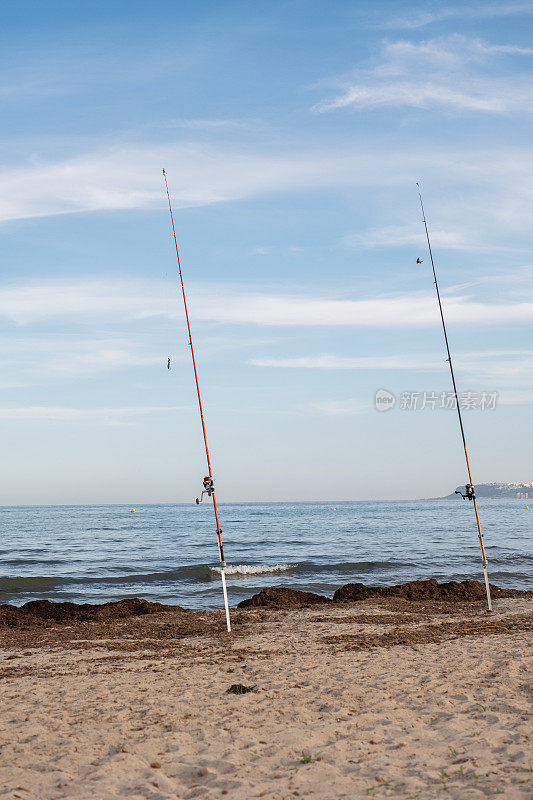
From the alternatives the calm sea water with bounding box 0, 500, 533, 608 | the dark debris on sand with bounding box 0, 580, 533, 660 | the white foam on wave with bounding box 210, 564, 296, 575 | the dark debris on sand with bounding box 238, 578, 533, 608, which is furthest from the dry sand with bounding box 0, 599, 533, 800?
the white foam on wave with bounding box 210, 564, 296, 575

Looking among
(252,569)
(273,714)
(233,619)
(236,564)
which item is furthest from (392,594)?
(236,564)

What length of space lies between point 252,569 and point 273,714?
19399mm

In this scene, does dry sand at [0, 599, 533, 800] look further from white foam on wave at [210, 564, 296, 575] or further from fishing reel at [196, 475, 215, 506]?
white foam on wave at [210, 564, 296, 575]

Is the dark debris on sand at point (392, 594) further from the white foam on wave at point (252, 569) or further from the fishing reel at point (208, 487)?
the white foam on wave at point (252, 569)

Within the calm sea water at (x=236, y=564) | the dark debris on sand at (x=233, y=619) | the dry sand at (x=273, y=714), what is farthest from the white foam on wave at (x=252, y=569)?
the dry sand at (x=273, y=714)

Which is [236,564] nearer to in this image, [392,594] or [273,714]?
[392,594]

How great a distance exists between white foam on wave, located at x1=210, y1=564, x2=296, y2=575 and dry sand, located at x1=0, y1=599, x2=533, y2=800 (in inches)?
533

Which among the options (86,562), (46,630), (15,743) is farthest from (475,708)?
(86,562)

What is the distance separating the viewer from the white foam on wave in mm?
24281

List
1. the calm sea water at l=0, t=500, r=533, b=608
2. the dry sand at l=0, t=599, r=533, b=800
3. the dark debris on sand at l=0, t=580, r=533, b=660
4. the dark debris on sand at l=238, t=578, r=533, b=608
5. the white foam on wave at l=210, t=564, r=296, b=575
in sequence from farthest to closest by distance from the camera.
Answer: the white foam on wave at l=210, t=564, r=296, b=575
the calm sea water at l=0, t=500, r=533, b=608
the dark debris on sand at l=238, t=578, r=533, b=608
the dark debris on sand at l=0, t=580, r=533, b=660
the dry sand at l=0, t=599, r=533, b=800

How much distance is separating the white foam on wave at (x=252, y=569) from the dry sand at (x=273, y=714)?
1353 cm

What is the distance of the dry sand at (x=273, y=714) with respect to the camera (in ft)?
14.7

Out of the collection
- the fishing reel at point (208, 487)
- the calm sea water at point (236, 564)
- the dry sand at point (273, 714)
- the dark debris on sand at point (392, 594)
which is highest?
the fishing reel at point (208, 487)

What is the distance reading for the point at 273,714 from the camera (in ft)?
19.9
